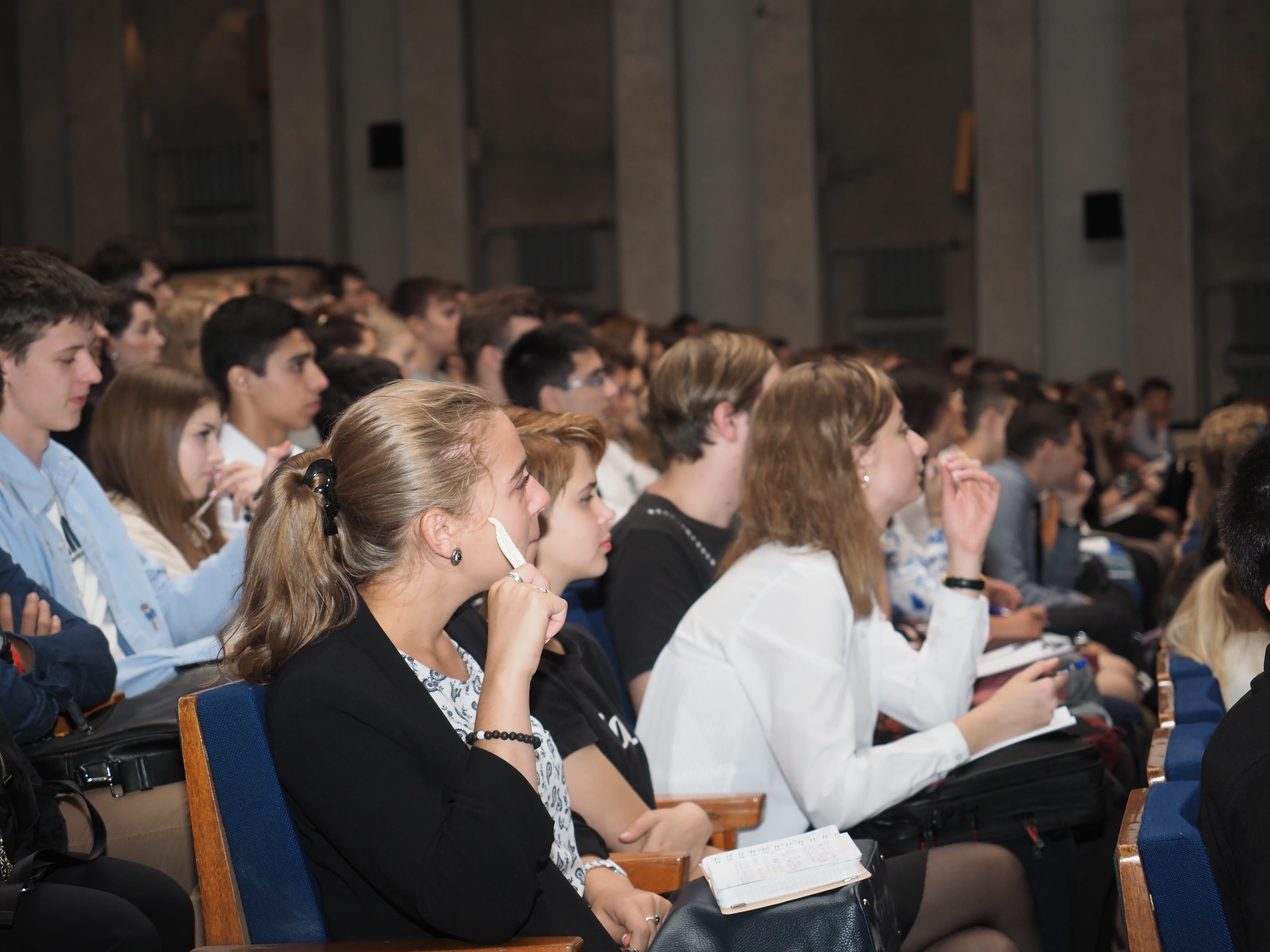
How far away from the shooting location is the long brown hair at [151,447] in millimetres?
3420

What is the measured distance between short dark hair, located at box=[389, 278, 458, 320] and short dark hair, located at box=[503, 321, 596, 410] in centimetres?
232

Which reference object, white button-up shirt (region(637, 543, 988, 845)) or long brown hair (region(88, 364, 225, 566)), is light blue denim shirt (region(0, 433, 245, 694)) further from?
white button-up shirt (region(637, 543, 988, 845))

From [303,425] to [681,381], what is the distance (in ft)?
4.01

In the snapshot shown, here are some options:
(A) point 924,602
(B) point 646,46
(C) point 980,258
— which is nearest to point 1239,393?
(C) point 980,258

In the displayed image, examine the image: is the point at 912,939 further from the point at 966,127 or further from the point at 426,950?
the point at 966,127

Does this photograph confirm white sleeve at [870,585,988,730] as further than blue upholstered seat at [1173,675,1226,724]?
Yes

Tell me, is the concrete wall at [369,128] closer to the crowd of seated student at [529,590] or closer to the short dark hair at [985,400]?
the short dark hair at [985,400]

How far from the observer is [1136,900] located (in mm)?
1859

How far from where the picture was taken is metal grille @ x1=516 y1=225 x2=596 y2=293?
1221 centimetres

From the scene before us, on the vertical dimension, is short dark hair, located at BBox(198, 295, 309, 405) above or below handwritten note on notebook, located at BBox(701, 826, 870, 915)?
above

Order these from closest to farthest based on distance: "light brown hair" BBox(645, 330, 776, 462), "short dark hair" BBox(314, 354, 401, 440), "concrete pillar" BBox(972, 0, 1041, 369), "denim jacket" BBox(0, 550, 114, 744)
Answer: "denim jacket" BBox(0, 550, 114, 744)
"light brown hair" BBox(645, 330, 776, 462)
"short dark hair" BBox(314, 354, 401, 440)
"concrete pillar" BBox(972, 0, 1041, 369)

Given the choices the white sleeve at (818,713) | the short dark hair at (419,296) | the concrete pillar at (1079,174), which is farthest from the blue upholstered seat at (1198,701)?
the concrete pillar at (1079,174)

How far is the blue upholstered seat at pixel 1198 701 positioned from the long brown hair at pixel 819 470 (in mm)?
670

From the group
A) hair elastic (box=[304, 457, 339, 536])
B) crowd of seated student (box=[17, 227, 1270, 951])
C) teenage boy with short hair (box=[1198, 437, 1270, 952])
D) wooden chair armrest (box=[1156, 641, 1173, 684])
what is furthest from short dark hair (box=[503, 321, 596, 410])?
teenage boy with short hair (box=[1198, 437, 1270, 952])
